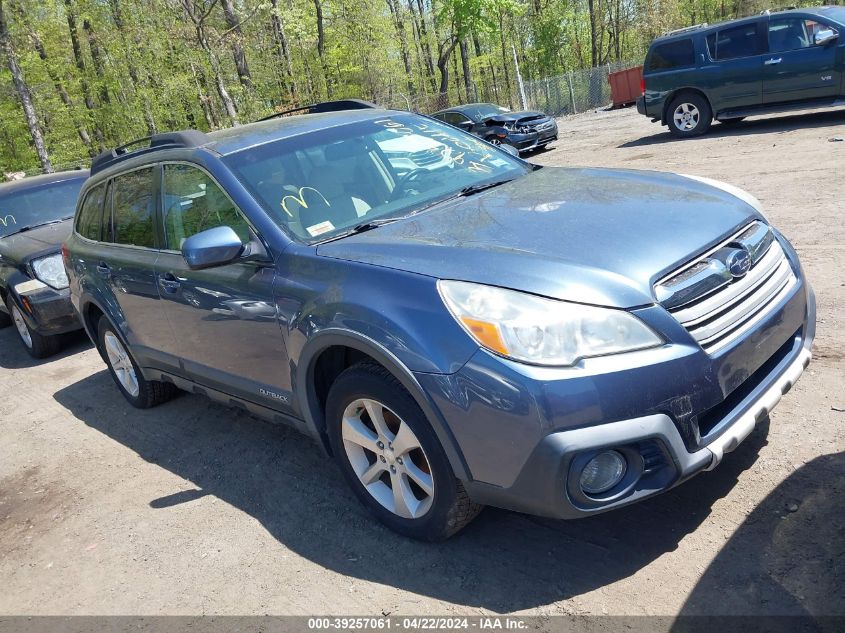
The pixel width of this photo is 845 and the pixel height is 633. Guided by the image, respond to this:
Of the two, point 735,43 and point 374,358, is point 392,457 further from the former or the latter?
point 735,43

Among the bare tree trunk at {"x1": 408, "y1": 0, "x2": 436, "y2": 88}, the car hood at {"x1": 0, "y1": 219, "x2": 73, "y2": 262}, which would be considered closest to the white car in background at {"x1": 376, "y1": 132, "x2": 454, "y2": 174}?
the car hood at {"x1": 0, "y1": 219, "x2": 73, "y2": 262}

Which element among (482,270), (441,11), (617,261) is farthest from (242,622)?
(441,11)

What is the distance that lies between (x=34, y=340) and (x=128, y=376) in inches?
112

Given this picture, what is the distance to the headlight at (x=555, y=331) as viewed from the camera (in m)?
2.43

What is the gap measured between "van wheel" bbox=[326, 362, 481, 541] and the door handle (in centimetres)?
137

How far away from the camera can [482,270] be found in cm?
264

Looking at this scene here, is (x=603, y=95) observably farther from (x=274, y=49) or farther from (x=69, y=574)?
(x=69, y=574)

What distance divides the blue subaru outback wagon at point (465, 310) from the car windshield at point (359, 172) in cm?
A: 1

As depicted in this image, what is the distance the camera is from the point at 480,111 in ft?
57.4

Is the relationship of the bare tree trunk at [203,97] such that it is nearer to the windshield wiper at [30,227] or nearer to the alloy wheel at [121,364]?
the windshield wiper at [30,227]

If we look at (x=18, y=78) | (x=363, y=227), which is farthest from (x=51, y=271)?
(x=18, y=78)

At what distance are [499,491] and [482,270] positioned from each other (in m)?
0.79

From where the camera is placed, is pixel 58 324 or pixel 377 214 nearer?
pixel 377 214

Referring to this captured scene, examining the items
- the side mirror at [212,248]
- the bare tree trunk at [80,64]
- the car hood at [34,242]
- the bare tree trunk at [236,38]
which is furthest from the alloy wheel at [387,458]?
the bare tree trunk at [80,64]
